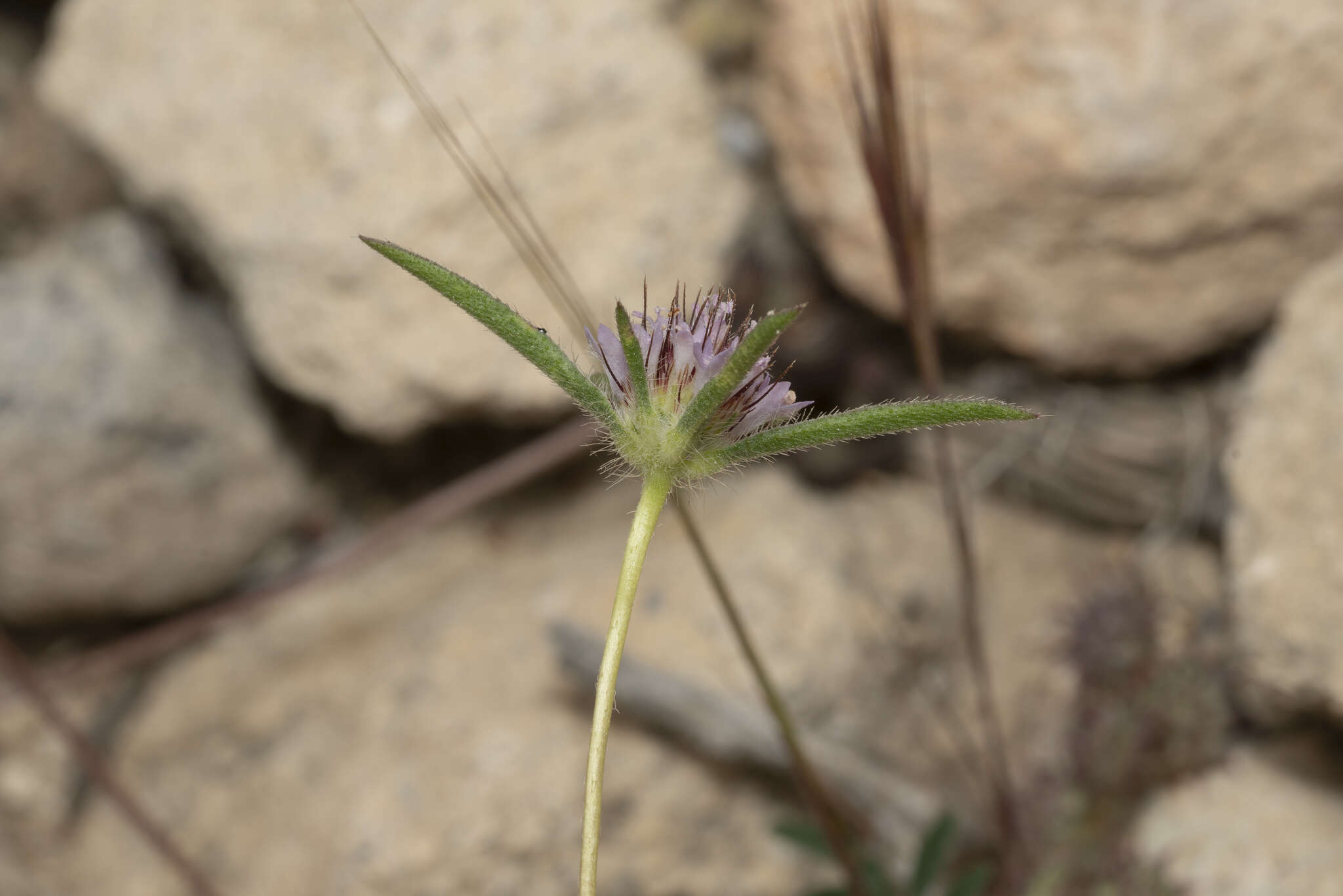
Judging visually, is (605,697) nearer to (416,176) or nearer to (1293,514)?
(1293,514)

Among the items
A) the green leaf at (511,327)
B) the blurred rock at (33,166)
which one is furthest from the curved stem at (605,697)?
the blurred rock at (33,166)

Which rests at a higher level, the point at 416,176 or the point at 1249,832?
the point at 416,176

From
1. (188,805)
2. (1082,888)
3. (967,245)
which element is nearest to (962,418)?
(1082,888)

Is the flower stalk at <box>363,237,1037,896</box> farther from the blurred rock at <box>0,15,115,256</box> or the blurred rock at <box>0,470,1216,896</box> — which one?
the blurred rock at <box>0,15,115,256</box>

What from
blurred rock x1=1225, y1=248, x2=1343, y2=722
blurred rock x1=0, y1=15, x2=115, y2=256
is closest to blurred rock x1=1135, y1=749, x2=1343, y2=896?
blurred rock x1=1225, y1=248, x2=1343, y2=722

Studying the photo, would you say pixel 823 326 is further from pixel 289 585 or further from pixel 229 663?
pixel 229 663

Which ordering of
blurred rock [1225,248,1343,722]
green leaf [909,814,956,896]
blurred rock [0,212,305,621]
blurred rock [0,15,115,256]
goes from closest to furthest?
→ 1. green leaf [909,814,956,896]
2. blurred rock [1225,248,1343,722]
3. blurred rock [0,212,305,621]
4. blurred rock [0,15,115,256]

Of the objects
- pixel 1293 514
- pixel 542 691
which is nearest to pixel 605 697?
pixel 542 691
